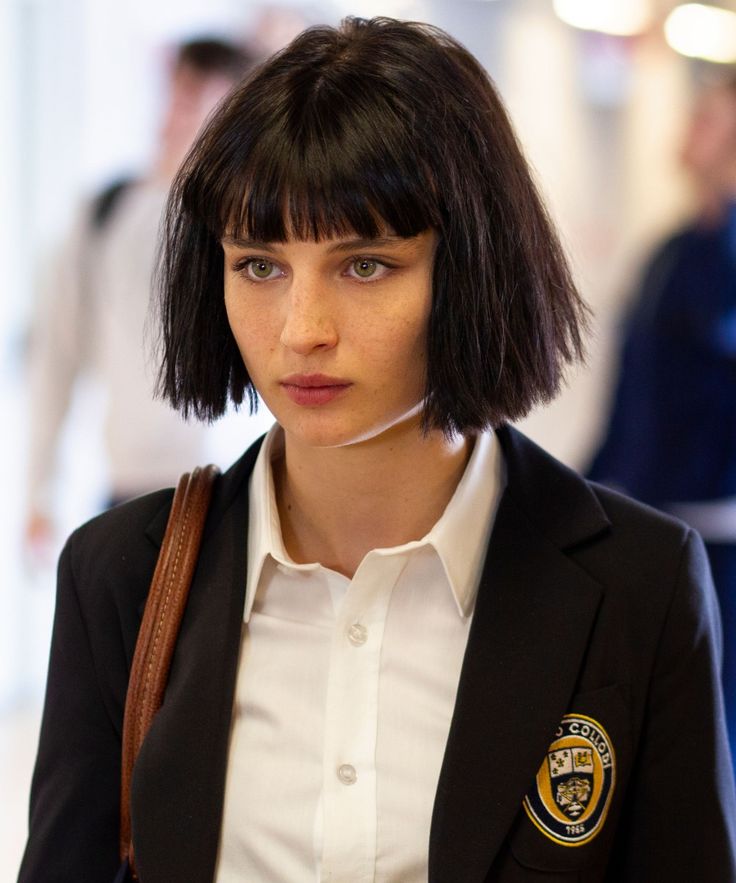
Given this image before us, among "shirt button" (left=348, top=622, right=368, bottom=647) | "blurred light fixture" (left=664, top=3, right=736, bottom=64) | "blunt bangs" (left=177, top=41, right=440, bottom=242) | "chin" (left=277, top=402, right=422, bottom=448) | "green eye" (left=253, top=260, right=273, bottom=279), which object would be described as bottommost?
"shirt button" (left=348, top=622, right=368, bottom=647)

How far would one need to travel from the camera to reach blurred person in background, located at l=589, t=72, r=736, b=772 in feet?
9.68

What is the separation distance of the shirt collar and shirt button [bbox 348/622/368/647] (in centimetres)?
7

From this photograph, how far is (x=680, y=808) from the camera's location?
123 centimetres

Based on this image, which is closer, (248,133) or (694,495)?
(248,133)

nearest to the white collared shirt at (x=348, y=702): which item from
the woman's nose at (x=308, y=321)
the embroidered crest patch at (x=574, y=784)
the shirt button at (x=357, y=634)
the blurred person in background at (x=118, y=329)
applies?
the shirt button at (x=357, y=634)

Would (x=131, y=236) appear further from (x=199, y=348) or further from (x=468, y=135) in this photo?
(x=468, y=135)

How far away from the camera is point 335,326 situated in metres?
1.18

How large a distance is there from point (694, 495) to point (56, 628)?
1.98m

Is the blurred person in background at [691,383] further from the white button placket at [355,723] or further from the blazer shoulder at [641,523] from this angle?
the white button placket at [355,723]

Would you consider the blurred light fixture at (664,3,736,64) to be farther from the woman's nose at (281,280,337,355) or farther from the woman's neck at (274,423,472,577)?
the woman's nose at (281,280,337,355)

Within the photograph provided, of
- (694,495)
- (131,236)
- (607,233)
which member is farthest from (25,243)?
(694,495)

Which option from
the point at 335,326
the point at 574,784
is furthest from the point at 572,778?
the point at 335,326

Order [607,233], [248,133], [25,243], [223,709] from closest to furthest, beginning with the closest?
[248,133]
[223,709]
[25,243]
[607,233]

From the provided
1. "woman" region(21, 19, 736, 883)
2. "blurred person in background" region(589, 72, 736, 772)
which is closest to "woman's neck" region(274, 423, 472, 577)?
"woman" region(21, 19, 736, 883)
